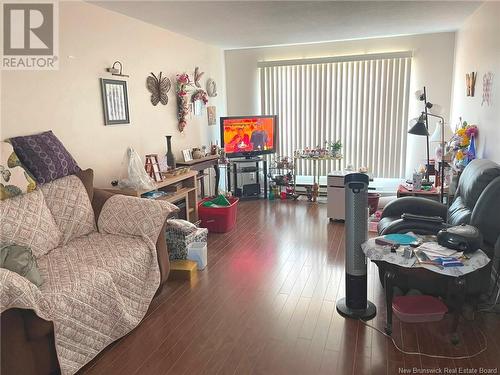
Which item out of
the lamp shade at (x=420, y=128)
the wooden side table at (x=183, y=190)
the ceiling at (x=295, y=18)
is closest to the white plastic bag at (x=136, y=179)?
the wooden side table at (x=183, y=190)

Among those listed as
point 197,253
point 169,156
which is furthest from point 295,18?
point 197,253

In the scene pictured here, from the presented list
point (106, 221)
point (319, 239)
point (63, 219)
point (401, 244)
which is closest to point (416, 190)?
point (319, 239)

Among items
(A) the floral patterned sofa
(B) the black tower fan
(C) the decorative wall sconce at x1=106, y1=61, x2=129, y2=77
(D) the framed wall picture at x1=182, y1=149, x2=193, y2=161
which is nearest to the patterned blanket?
(A) the floral patterned sofa

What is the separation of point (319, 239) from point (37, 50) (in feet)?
10.3

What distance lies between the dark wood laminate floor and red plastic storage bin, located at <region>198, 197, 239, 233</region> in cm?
90

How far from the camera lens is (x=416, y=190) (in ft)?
13.5

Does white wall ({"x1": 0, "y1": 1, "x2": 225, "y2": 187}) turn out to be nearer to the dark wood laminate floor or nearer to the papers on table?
the dark wood laminate floor

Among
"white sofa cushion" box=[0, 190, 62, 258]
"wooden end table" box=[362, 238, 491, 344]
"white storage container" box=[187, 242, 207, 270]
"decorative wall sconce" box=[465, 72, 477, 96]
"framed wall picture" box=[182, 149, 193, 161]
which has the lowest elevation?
"white storage container" box=[187, 242, 207, 270]

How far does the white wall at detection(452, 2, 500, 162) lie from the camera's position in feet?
10.8

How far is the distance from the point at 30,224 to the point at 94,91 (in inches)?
62.1

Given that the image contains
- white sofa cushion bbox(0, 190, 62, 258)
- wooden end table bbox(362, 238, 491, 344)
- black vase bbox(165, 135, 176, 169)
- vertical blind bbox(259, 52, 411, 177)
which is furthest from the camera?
vertical blind bbox(259, 52, 411, 177)

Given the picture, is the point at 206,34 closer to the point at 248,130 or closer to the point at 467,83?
the point at 248,130

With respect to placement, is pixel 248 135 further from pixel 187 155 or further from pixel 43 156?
pixel 43 156

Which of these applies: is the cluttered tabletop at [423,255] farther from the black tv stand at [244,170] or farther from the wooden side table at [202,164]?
the black tv stand at [244,170]
